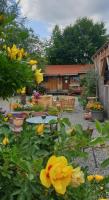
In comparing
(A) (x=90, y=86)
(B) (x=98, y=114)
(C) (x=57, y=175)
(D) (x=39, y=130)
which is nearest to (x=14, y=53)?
(D) (x=39, y=130)

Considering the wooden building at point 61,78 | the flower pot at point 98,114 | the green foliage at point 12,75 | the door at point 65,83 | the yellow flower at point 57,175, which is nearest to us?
the yellow flower at point 57,175

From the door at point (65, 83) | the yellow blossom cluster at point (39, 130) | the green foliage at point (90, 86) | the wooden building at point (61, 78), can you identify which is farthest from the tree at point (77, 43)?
the yellow blossom cluster at point (39, 130)

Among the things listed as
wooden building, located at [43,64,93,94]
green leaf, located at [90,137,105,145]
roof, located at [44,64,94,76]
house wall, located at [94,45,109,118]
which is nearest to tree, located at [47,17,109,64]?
roof, located at [44,64,94,76]

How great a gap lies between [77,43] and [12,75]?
166 feet

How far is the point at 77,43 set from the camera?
168 feet

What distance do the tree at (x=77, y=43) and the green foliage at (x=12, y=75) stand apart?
4778 cm

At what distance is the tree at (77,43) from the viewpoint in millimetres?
50062

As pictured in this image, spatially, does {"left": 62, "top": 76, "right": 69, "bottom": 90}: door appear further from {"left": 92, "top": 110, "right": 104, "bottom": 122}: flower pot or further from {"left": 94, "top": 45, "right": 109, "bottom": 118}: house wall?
{"left": 92, "top": 110, "right": 104, "bottom": 122}: flower pot

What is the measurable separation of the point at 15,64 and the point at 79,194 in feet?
1.79

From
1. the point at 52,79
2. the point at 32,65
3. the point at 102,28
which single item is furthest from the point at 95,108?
the point at 102,28

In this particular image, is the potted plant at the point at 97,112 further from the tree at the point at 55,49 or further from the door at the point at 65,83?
the tree at the point at 55,49

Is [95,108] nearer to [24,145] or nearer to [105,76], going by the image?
[105,76]

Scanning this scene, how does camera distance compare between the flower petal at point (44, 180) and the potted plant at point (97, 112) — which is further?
the potted plant at point (97, 112)

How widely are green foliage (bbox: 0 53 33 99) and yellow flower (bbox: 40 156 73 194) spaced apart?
0.51m
